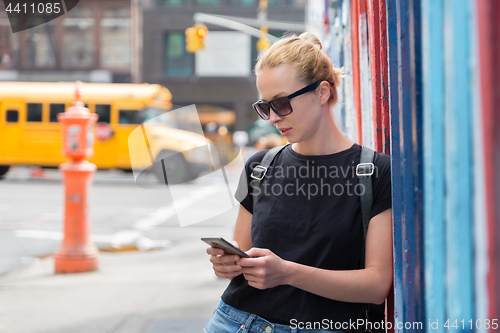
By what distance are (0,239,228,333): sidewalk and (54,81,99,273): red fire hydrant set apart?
17cm

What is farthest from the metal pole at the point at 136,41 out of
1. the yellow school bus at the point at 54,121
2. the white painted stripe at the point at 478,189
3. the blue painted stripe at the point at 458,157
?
the white painted stripe at the point at 478,189

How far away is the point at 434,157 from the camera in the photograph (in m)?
1.18

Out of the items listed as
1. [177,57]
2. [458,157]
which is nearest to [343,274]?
[458,157]

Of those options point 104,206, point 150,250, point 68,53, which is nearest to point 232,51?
point 68,53

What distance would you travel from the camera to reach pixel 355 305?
5.12 feet

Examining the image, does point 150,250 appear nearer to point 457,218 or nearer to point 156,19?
point 457,218

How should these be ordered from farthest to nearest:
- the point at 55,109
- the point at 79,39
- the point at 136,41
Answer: the point at 136,41, the point at 79,39, the point at 55,109

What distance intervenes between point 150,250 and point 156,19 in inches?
925

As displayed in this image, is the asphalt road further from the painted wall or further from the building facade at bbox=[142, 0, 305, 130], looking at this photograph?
the building facade at bbox=[142, 0, 305, 130]

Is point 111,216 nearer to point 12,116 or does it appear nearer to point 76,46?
point 12,116

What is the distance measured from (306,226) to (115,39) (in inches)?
1130

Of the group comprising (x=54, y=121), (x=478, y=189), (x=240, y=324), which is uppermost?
(x=478, y=189)

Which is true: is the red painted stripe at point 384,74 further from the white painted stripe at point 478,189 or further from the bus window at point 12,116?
the bus window at point 12,116

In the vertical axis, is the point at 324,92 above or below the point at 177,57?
below
